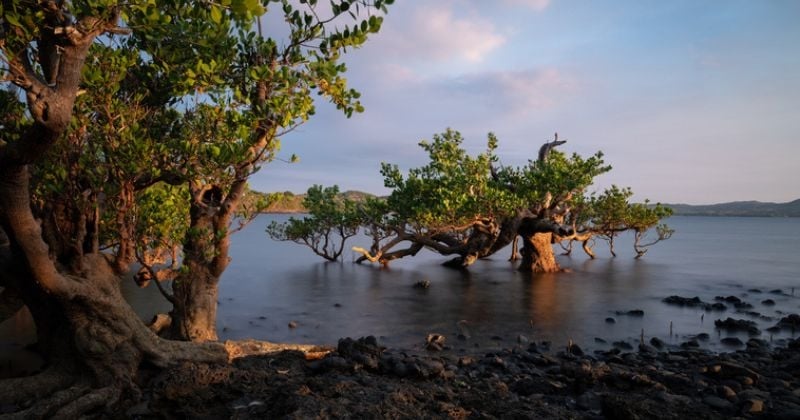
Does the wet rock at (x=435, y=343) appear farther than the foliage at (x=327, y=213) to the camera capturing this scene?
No

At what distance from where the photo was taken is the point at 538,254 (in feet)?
120

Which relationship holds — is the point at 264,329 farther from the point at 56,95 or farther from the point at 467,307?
the point at 56,95

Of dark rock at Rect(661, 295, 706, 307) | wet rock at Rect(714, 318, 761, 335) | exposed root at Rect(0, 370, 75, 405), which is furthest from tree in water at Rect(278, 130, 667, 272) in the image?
exposed root at Rect(0, 370, 75, 405)

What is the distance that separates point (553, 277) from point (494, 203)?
806 centimetres

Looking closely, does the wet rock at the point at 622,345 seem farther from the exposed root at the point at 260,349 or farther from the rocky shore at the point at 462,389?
the exposed root at the point at 260,349

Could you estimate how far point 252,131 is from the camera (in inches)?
431

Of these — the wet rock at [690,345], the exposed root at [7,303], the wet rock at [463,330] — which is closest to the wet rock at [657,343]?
the wet rock at [690,345]

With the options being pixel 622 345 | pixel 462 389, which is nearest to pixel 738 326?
pixel 622 345

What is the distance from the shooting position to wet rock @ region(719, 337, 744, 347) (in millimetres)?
16736

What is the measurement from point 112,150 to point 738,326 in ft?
75.2

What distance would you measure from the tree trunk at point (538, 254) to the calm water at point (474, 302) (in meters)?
1.64

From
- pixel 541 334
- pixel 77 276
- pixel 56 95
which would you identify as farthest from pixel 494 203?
pixel 56 95

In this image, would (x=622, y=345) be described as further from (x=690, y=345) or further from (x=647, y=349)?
(x=690, y=345)

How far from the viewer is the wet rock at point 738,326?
18656mm
